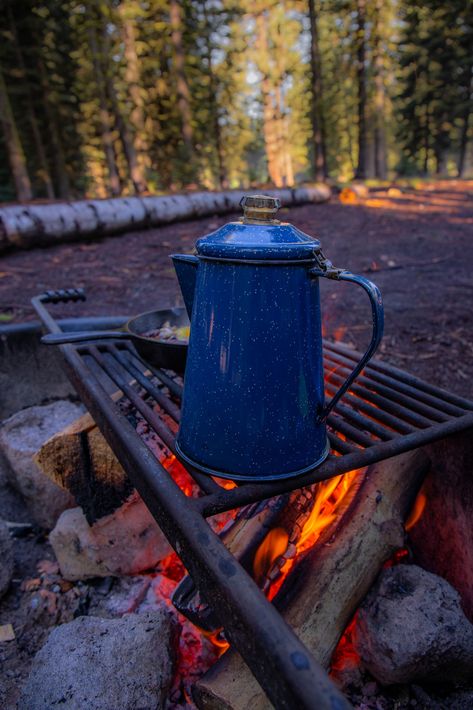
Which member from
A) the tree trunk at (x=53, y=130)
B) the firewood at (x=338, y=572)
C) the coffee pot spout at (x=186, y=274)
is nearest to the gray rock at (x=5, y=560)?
the firewood at (x=338, y=572)

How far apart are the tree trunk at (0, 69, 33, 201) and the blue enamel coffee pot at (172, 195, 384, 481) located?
37.1 ft

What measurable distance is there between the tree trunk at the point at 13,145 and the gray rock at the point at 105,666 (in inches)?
441

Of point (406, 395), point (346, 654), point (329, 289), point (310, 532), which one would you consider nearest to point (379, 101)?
point (329, 289)

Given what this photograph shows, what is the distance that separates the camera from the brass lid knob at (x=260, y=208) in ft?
3.01

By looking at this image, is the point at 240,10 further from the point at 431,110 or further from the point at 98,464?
the point at 98,464

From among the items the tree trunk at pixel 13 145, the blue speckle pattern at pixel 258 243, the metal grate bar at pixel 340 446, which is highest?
the tree trunk at pixel 13 145

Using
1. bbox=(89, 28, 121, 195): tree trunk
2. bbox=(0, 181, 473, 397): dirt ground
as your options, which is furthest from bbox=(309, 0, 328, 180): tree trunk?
bbox=(89, 28, 121, 195): tree trunk

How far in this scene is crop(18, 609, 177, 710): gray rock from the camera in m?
1.08

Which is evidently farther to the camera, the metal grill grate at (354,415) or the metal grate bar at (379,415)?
the metal grate bar at (379,415)

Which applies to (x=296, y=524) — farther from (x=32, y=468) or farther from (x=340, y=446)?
Result: (x=32, y=468)

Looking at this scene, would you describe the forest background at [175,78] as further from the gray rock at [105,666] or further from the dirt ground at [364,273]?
the gray rock at [105,666]

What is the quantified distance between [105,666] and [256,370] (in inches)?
35.3

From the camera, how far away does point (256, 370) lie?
2.92 feet

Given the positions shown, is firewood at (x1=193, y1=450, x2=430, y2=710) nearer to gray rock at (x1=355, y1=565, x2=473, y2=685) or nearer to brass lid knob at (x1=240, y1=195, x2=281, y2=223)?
gray rock at (x1=355, y1=565, x2=473, y2=685)
